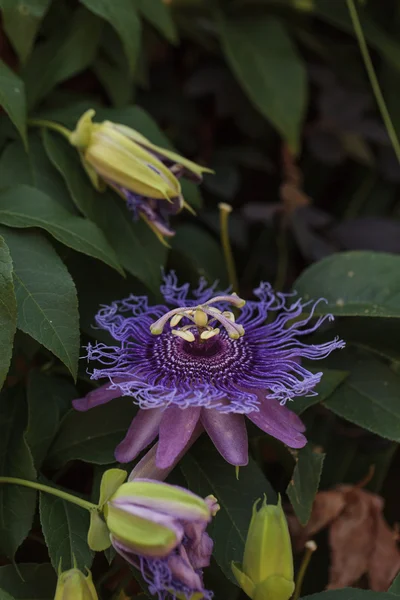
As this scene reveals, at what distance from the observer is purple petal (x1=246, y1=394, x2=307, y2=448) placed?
70 cm

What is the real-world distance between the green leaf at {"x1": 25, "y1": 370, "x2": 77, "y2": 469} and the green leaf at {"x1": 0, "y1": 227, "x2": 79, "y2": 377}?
13 centimetres

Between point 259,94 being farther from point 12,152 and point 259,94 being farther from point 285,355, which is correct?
point 285,355

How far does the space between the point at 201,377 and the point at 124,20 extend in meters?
0.48

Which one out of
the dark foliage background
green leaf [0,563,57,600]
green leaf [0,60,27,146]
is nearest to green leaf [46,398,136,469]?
the dark foliage background

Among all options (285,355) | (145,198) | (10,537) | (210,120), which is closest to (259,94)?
(210,120)

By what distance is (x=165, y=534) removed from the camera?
0.59 meters

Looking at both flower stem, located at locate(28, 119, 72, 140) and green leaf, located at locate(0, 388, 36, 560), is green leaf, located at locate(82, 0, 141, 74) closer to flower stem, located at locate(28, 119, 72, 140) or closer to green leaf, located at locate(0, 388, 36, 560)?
flower stem, located at locate(28, 119, 72, 140)

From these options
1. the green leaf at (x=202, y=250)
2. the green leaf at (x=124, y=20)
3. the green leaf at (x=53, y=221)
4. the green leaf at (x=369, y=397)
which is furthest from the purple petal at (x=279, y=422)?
the green leaf at (x=124, y=20)

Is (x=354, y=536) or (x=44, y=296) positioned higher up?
(x=44, y=296)

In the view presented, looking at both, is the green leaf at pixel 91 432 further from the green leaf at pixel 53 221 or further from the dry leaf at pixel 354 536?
the dry leaf at pixel 354 536

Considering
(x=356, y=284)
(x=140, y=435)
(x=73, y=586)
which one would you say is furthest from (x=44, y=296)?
(x=356, y=284)

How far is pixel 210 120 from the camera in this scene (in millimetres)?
1370

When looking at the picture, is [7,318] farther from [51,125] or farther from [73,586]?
[51,125]

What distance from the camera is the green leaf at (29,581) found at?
0.76 m
